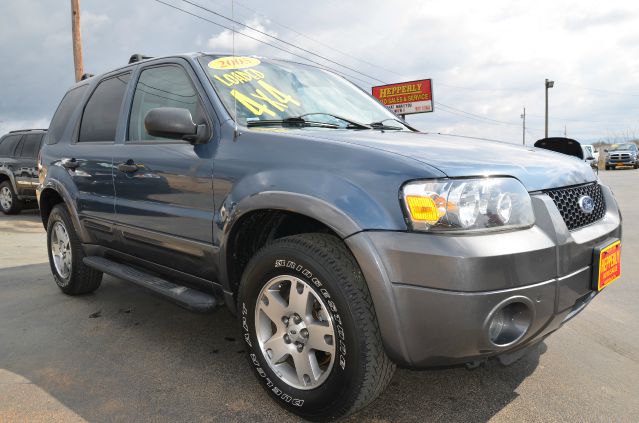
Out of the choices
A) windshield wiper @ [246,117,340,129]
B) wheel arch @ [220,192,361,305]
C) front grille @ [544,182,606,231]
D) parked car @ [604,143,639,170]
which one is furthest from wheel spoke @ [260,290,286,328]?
parked car @ [604,143,639,170]

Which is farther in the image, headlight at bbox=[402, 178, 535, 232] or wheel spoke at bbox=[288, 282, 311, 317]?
wheel spoke at bbox=[288, 282, 311, 317]

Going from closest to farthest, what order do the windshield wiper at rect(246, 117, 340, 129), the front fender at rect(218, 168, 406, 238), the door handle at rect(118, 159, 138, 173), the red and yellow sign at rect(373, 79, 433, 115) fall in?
the front fender at rect(218, 168, 406, 238), the windshield wiper at rect(246, 117, 340, 129), the door handle at rect(118, 159, 138, 173), the red and yellow sign at rect(373, 79, 433, 115)

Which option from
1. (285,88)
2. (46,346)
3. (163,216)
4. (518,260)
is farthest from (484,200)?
(46,346)

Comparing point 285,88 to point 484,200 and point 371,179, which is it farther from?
point 484,200

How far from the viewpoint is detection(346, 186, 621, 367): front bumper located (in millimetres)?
1807

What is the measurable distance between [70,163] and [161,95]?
1205 mm

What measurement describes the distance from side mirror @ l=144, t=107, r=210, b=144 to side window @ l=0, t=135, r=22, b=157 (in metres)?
10.3

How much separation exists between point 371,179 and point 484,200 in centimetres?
43

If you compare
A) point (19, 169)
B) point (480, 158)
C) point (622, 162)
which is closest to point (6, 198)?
point (19, 169)

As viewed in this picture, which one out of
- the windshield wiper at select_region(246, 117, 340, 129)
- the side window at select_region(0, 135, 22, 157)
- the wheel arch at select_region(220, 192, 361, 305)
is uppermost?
the side window at select_region(0, 135, 22, 157)

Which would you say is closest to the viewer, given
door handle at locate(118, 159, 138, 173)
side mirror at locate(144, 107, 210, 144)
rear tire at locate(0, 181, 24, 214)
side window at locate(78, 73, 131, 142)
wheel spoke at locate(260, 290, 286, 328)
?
wheel spoke at locate(260, 290, 286, 328)

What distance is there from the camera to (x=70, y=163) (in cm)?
394

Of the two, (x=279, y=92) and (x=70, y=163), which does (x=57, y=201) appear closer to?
(x=70, y=163)

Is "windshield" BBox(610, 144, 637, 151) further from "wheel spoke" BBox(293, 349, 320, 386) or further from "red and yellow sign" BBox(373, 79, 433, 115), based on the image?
"wheel spoke" BBox(293, 349, 320, 386)
